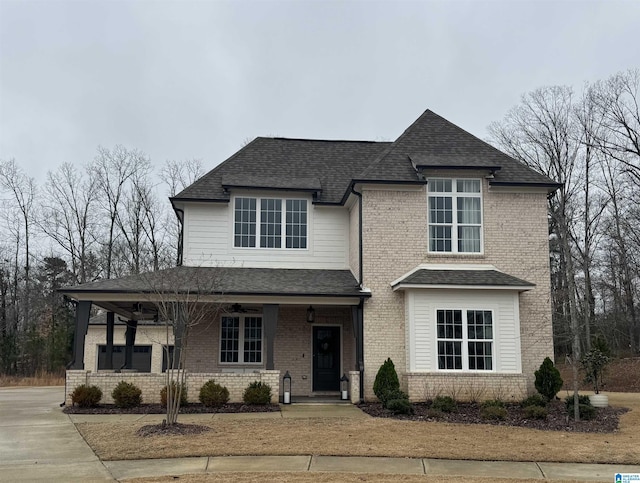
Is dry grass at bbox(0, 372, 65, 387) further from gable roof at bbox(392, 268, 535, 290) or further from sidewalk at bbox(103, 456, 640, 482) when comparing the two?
sidewalk at bbox(103, 456, 640, 482)

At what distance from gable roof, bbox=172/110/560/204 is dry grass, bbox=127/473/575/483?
1077cm

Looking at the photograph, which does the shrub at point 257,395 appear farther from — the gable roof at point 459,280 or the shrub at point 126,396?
the gable roof at point 459,280

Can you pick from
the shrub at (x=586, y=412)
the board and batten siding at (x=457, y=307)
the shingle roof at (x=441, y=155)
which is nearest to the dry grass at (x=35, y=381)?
the board and batten siding at (x=457, y=307)

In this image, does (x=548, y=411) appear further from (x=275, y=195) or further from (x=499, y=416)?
(x=275, y=195)

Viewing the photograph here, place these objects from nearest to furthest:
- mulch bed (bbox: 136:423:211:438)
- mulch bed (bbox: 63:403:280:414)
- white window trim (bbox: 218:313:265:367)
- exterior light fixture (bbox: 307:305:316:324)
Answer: mulch bed (bbox: 136:423:211:438), mulch bed (bbox: 63:403:280:414), exterior light fixture (bbox: 307:305:316:324), white window trim (bbox: 218:313:265:367)

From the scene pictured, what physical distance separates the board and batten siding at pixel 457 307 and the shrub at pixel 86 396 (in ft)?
27.9

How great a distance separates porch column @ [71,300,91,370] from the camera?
17.1 m

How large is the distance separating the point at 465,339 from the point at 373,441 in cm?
665

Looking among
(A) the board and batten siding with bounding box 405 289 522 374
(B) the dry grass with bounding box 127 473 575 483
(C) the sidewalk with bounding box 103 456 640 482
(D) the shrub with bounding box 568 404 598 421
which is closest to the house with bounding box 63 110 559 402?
(A) the board and batten siding with bounding box 405 289 522 374

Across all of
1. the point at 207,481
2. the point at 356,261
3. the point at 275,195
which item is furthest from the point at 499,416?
the point at 275,195

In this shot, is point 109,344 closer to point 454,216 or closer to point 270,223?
point 270,223

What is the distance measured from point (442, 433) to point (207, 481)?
18.5 ft

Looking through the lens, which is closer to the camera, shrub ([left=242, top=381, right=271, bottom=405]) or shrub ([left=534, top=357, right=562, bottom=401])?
shrub ([left=242, top=381, right=271, bottom=405])

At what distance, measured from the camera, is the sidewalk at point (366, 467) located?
923 centimetres
